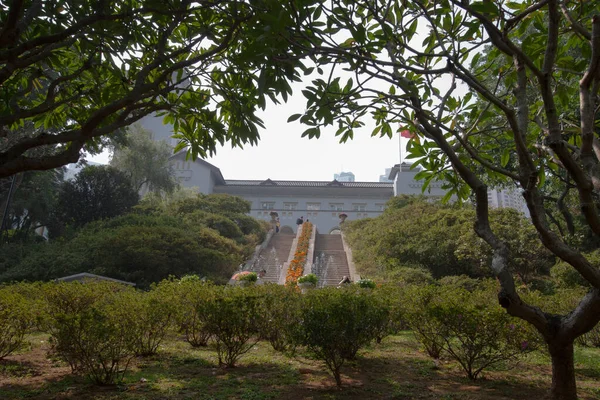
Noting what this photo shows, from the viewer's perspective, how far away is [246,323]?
17.0ft

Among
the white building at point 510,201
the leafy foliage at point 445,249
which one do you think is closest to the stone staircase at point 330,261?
the leafy foliage at point 445,249

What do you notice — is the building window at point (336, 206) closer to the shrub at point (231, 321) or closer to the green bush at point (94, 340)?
the shrub at point (231, 321)

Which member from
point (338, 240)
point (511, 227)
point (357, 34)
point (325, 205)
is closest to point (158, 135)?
point (325, 205)

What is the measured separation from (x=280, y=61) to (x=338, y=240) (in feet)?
77.3

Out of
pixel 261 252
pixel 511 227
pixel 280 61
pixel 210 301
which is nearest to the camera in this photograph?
pixel 280 61

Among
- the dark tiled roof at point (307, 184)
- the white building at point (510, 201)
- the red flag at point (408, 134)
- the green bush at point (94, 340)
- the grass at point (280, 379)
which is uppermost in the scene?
the dark tiled roof at point (307, 184)

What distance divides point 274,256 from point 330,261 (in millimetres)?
3308

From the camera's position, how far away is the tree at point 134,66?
303 centimetres

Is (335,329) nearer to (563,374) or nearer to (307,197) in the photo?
(563,374)

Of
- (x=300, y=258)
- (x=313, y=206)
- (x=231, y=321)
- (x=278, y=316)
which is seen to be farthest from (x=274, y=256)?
(x=231, y=321)

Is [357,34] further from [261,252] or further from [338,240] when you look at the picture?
[338,240]

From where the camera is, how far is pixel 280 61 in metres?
2.96

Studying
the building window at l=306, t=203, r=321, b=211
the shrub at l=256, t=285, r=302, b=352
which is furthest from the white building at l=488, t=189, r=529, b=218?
the building window at l=306, t=203, r=321, b=211

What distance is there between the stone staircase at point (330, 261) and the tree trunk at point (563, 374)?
12.6m
